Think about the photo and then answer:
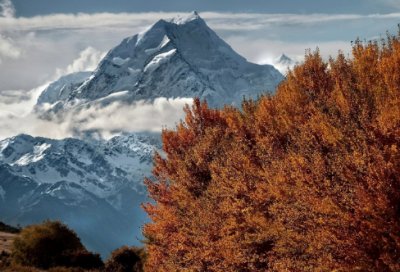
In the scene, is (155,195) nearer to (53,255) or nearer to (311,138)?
(53,255)

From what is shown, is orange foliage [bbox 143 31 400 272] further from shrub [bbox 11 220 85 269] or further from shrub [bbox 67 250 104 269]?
shrub [bbox 11 220 85 269]

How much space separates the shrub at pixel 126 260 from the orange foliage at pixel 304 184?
43.1 feet

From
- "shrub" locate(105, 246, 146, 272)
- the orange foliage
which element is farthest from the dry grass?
the orange foliage

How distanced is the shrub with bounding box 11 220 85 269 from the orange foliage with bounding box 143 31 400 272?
1292cm

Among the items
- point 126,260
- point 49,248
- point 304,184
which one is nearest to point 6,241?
point 49,248

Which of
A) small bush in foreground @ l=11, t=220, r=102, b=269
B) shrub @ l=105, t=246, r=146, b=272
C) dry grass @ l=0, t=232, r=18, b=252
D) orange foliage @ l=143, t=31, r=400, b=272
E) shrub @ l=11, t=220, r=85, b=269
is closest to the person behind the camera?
orange foliage @ l=143, t=31, r=400, b=272

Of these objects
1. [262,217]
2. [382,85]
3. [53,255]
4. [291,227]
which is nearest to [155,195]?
[53,255]

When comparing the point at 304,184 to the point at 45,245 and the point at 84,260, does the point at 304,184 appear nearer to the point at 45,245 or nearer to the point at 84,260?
the point at 45,245

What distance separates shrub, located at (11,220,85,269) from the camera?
43.0 meters

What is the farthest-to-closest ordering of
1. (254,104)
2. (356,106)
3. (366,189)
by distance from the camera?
(254,104), (356,106), (366,189)

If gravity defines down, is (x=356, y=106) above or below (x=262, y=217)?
above

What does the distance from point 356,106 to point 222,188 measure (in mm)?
11211

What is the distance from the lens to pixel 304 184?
68.5 ft

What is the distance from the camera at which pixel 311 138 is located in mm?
23094
